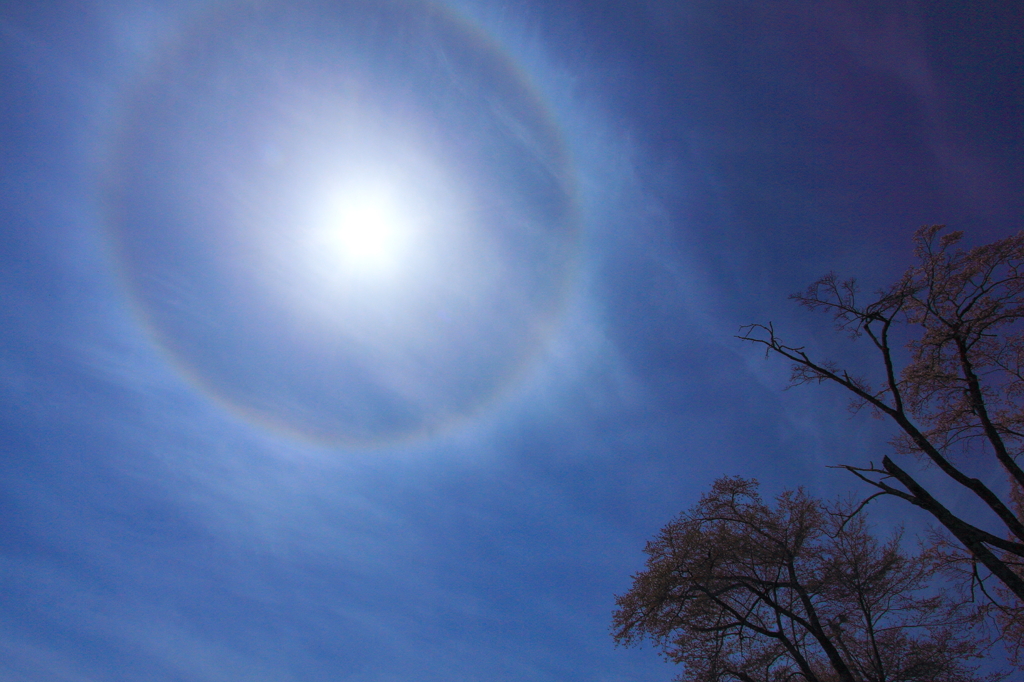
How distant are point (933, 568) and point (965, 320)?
345 inches

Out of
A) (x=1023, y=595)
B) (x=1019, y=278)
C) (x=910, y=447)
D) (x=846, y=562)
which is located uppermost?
(x=1019, y=278)

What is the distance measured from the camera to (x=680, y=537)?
1981 cm

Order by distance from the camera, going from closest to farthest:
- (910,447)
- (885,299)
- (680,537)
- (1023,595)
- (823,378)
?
(1023,595), (885,299), (823,378), (910,447), (680,537)

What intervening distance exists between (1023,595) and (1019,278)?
9.74m

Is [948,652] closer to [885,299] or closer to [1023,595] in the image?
[1023,595]

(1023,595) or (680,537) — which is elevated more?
(680,537)

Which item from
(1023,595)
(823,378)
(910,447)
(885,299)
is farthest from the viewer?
(910,447)

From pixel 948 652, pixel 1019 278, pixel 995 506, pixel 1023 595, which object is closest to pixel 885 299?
pixel 1019 278

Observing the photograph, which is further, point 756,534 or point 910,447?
point 756,534

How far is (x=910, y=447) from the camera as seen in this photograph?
18312 millimetres

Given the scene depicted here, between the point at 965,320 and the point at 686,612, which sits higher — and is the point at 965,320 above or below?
above

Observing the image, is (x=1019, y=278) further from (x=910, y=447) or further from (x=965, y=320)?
(x=910, y=447)

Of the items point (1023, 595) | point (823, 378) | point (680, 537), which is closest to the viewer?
point (1023, 595)

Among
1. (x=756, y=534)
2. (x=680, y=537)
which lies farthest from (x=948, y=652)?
(x=680, y=537)
